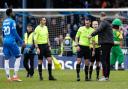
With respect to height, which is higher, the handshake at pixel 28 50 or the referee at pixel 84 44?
the referee at pixel 84 44

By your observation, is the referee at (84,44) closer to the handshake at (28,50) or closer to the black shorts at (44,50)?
the black shorts at (44,50)

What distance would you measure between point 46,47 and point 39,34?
0.53 m

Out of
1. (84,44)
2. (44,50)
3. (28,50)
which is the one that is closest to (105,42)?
(84,44)

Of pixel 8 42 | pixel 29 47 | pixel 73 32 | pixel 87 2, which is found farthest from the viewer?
pixel 87 2

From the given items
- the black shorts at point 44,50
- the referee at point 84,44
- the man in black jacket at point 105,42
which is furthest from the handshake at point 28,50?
the man in black jacket at point 105,42

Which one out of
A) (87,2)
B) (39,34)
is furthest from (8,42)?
(87,2)

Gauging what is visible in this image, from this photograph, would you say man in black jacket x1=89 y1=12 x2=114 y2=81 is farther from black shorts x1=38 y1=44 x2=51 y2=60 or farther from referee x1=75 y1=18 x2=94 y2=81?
black shorts x1=38 y1=44 x2=51 y2=60

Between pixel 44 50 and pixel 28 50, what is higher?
pixel 44 50

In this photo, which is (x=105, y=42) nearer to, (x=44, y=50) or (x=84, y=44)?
(x=84, y=44)

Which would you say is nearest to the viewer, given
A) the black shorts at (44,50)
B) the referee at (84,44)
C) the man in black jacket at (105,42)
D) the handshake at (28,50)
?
the man in black jacket at (105,42)

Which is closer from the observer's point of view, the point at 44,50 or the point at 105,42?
the point at 105,42

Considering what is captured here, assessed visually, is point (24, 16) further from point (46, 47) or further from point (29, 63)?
point (46, 47)

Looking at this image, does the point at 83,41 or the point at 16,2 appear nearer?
the point at 83,41

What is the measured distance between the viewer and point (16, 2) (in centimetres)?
3978
